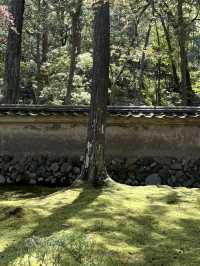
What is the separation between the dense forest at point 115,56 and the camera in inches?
851

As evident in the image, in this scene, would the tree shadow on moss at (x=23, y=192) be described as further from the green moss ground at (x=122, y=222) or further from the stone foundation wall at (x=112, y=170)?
the green moss ground at (x=122, y=222)

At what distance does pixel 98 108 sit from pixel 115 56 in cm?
1752

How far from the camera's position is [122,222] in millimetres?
6434

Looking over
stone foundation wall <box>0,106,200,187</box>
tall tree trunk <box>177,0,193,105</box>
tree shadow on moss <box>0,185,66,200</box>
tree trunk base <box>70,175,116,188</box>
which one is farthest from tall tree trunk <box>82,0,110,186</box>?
tall tree trunk <box>177,0,193,105</box>

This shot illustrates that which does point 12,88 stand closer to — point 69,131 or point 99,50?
point 69,131

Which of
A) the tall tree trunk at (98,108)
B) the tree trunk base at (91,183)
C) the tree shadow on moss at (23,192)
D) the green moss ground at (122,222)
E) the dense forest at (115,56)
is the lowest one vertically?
the tree shadow on moss at (23,192)

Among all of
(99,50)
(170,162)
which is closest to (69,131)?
(170,162)

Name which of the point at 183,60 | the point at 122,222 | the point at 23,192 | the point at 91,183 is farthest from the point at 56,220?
the point at 183,60

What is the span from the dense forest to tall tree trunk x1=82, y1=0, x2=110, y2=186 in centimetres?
1108

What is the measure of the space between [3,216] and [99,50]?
3859 mm

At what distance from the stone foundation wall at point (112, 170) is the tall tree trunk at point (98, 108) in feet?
9.29

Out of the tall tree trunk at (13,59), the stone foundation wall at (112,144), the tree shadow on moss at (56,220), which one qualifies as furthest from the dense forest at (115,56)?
the tree shadow on moss at (56,220)

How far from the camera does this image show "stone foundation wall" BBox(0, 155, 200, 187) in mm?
11602

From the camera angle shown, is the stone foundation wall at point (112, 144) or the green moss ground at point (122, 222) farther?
the stone foundation wall at point (112, 144)
